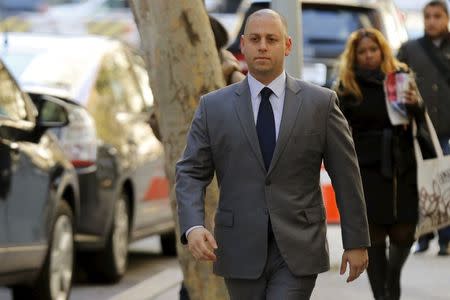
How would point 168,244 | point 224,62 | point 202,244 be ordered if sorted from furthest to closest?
point 168,244 < point 224,62 < point 202,244

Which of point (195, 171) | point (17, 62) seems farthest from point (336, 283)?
point (195, 171)

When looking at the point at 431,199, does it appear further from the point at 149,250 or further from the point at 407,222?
the point at 149,250

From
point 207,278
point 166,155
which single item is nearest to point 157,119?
point 166,155

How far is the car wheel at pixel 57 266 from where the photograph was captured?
1037 cm

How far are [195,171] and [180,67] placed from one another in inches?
94.1

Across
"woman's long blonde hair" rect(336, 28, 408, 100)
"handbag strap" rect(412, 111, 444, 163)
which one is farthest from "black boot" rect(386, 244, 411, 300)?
"woman's long blonde hair" rect(336, 28, 408, 100)

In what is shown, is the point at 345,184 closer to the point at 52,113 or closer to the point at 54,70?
the point at 52,113

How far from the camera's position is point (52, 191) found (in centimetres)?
1037

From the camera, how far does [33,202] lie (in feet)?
32.8

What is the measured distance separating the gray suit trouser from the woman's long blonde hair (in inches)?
126

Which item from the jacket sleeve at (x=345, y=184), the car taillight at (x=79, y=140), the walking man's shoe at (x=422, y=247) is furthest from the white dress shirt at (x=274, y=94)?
the walking man's shoe at (x=422, y=247)

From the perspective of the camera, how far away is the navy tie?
6172 millimetres

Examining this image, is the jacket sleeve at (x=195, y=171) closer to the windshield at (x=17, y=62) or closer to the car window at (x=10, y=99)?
the car window at (x=10, y=99)

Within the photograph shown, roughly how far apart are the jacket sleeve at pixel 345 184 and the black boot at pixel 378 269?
3.24 m
